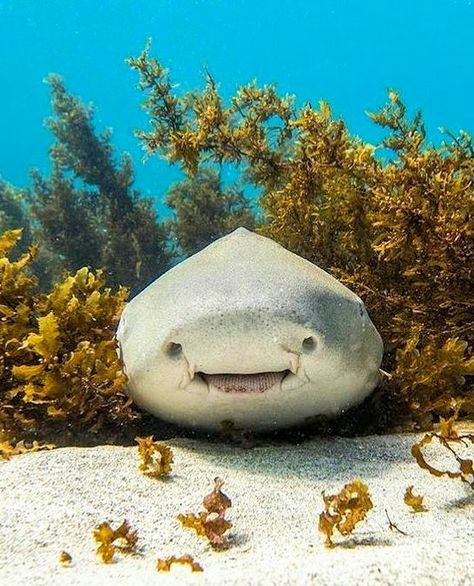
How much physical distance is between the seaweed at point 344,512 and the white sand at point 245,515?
0.15ft

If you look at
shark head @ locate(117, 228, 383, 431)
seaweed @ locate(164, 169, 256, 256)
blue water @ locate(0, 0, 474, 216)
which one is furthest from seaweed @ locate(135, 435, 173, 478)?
blue water @ locate(0, 0, 474, 216)

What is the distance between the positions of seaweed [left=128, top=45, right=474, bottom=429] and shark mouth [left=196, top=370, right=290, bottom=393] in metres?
1.19

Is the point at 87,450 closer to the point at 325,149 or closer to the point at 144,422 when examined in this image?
the point at 144,422

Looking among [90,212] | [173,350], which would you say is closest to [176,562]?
[173,350]

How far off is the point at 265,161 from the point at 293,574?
165 inches

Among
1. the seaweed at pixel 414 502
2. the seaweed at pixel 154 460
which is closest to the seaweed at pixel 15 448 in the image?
the seaweed at pixel 154 460

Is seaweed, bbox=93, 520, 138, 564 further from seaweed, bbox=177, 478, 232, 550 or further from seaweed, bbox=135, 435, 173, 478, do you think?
seaweed, bbox=135, 435, 173, 478

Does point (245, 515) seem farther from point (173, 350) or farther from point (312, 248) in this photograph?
point (312, 248)

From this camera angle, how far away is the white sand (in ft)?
5.25

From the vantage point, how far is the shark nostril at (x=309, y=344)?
2.66m

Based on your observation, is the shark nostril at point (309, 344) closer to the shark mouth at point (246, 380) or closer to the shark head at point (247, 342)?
the shark head at point (247, 342)

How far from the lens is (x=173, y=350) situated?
266 cm

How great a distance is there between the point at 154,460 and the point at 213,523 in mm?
792

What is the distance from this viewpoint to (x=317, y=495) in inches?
96.3
